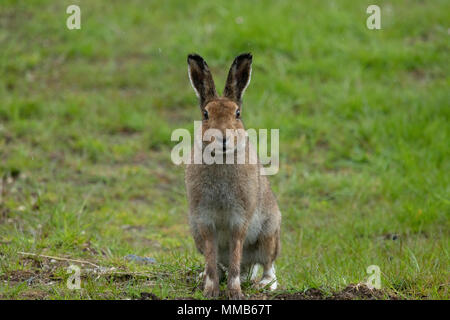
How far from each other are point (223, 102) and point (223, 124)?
0.25 meters

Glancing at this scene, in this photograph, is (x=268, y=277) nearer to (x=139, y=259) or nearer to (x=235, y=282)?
(x=235, y=282)

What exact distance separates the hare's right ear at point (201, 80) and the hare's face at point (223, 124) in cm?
13

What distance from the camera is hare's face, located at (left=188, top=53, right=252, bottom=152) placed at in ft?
14.2

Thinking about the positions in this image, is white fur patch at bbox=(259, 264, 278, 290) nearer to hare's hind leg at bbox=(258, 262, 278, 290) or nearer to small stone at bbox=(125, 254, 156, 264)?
hare's hind leg at bbox=(258, 262, 278, 290)

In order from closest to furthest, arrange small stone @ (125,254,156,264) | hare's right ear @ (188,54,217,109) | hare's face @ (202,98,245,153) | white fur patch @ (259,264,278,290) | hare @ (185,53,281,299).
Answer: hare's face @ (202,98,245,153) < hare @ (185,53,281,299) < hare's right ear @ (188,54,217,109) < white fur patch @ (259,264,278,290) < small stone @ (125,254,156,264)

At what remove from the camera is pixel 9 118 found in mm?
8734

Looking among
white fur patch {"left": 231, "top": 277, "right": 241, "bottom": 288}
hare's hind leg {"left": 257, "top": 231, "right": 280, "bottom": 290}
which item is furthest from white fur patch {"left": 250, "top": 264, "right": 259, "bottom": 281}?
white fur patch {"left": 231, "top": 277, "right": 241, "bottom": 288}

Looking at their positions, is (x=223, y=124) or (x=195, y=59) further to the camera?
(x=195, y=59)

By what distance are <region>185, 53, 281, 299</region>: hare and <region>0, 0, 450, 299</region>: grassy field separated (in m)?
0.30

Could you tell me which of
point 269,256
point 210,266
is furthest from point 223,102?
point 269,256

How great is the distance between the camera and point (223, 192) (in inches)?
181

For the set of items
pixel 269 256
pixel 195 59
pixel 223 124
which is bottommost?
pixel 269 256

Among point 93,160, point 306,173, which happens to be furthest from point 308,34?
point 93,160
